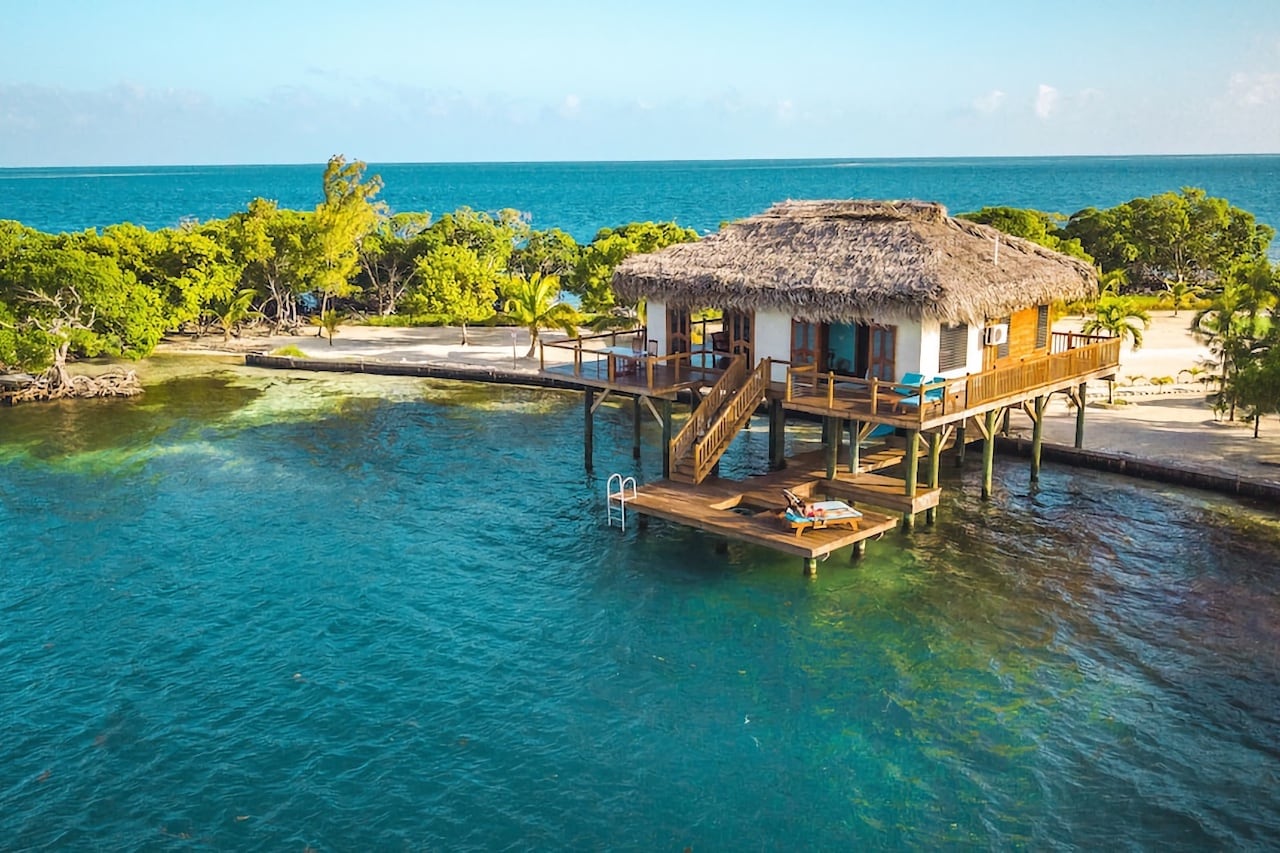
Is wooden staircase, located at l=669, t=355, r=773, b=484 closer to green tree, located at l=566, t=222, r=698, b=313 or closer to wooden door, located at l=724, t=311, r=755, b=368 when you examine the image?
wooden door, located at l=724, t=311, r=755, b=368

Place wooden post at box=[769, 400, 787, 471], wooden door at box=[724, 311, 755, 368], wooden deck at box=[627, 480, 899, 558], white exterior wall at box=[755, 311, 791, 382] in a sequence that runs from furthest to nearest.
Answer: wooden post at box=[769, 400, 787, 471]
wooden door at box=[724, 311, 755, 368]
white exterior wall at box=[755, 311, 791, 382]
wooden deck at box=[627, 480, 899, 558]

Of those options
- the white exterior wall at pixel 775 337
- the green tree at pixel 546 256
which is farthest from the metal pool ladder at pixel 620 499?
the green tree at pixel 546 256

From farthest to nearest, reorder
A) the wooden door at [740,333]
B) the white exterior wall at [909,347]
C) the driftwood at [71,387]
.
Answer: the driftwood at [71,387]
the wooden door at [740,333]
the white exterior wall at [909,347]

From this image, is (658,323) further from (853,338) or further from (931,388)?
(931,388)

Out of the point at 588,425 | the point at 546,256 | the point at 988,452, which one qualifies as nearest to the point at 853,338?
the point at 988,452

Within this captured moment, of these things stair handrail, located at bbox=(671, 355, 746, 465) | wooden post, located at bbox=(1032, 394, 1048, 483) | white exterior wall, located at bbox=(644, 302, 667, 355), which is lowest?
wooden post, located at bbox=(1032, 394, 1048, 483)

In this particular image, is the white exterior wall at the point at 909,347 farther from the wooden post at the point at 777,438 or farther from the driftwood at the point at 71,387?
the driftwood at the point at 71,387

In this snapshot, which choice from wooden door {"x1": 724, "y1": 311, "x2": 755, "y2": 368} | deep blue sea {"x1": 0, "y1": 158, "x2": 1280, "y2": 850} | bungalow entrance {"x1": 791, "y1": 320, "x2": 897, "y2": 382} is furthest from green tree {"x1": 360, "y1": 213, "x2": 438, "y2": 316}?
bungalow entrance {"x1": 791, "y1": 320, "x2": 897, "y2": 382}
